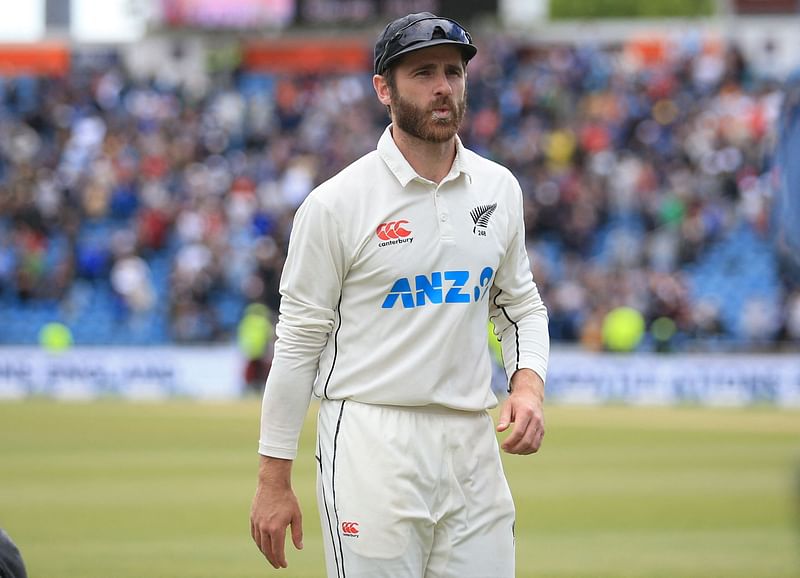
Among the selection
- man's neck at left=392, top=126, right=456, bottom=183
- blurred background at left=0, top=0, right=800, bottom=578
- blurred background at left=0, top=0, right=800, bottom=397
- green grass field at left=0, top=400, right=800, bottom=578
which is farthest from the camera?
blurred background at left=0, top=0, right=800, bottom=397

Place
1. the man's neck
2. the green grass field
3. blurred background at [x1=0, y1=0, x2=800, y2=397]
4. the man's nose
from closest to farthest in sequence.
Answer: the man's nose → the man's neck → the green grass field → blurred background at [x1=0, y1=0, x2=800, y2=397]

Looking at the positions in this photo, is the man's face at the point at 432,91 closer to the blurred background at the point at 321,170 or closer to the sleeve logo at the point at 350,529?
the sleeve logo at the point at 350,529

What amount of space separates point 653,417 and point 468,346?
67.7 feet

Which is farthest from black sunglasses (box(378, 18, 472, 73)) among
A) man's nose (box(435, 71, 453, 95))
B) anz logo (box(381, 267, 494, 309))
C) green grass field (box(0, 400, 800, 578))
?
green grass field (box(0, 400, 800, 578))

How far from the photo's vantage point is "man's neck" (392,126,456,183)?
4.97m

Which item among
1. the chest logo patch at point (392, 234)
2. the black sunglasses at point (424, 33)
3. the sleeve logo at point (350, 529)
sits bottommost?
the sleeve logo at point (350, 529)

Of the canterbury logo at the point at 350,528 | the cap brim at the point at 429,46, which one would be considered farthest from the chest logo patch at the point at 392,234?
the canterbury logo at the point at 350,528

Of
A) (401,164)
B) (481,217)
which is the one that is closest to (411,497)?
(481,217)

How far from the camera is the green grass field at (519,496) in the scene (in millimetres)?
11195

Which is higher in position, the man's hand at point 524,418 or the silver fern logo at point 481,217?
the silver fern logo at point 481,217

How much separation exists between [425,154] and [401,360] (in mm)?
666

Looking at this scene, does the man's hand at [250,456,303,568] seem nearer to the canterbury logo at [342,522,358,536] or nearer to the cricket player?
the cricket player

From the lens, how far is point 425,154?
4.98 meters

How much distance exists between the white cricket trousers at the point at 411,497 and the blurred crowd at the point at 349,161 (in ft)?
81.3
